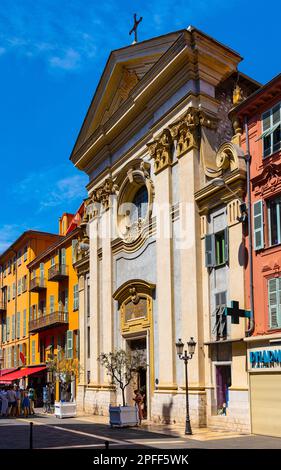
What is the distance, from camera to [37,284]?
48.4 m

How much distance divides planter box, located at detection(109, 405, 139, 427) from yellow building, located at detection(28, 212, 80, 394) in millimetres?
14211

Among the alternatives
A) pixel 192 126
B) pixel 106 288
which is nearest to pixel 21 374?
pixel 106 288

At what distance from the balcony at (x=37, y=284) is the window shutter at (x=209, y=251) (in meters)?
26.0

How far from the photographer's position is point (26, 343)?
51.8 meters

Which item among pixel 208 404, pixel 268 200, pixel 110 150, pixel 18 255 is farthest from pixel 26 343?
pixel 268 200

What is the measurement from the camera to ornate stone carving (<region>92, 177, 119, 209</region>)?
33.8 meters

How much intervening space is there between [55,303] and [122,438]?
25.5 m

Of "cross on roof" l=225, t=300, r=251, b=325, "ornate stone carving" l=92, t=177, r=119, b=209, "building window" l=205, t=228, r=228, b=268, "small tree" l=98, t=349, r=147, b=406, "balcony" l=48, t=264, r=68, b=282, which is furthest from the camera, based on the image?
"balcony" l=48, t=264, r=68, b=282

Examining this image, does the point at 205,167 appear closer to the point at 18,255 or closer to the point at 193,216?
the point at 193,216

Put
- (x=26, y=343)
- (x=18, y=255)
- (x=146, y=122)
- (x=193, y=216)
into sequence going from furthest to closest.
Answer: (x=18, y=255)
(x=26, y=343)
(x=146, y=122)
(x=193, y=216)

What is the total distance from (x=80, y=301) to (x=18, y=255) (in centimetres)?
2234

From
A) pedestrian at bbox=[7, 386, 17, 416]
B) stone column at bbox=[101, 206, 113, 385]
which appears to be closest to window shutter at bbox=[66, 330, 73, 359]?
pedestrian at bbox=[7, 386, 17, 416]

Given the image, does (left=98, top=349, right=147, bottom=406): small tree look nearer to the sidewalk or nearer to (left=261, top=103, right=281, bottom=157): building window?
the sidewalk
